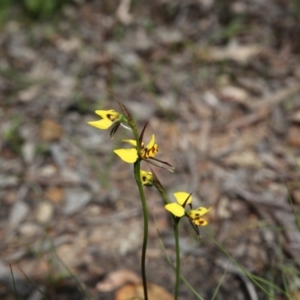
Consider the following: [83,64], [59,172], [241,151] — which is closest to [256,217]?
[241,151]

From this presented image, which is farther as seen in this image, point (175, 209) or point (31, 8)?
point (31, 8)

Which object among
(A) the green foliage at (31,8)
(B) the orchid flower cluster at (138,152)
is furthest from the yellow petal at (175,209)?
(A) the green foliage at (31,8)

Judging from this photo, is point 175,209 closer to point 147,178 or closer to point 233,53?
point 147,178

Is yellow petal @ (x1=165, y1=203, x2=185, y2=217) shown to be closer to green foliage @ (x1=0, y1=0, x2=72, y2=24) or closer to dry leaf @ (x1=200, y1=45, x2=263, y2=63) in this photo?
dry leaf @ (x1=200, y1=45, x2=263, y2=63)

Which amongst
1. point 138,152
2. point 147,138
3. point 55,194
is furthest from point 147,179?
point 147,138

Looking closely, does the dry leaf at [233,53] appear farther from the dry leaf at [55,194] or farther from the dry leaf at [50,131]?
the dry leaf at [55,194]

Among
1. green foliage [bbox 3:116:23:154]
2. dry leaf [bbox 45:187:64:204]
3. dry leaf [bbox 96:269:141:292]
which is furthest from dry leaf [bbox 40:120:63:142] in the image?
dry leaf [bbox 96:269:141:292]

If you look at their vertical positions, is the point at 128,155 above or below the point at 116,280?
above
